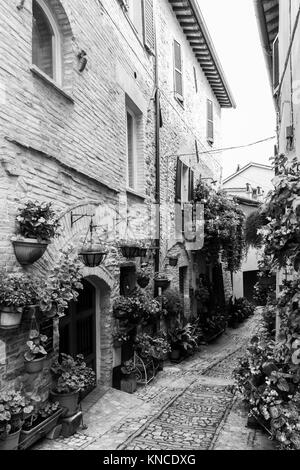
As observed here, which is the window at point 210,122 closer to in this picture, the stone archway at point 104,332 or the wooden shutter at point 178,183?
the wooden shutter at point 178,183

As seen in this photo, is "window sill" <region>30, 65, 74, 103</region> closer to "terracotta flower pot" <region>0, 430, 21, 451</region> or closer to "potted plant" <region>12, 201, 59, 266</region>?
"potted plant" <region>12, 201, 59, 266</region>

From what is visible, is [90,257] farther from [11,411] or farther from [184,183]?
[184,183]

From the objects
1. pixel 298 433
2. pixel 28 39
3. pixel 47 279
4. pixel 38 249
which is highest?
pixel 28 39

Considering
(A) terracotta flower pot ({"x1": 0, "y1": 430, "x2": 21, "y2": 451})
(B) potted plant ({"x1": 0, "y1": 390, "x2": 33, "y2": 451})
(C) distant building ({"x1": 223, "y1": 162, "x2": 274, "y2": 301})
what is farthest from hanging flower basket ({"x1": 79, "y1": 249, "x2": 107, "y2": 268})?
(C) distant building ({"x1": 223, "y1": 162, "x2": 274, "y2": 301})

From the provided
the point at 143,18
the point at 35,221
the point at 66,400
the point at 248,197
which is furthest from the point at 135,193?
the point at 248,197

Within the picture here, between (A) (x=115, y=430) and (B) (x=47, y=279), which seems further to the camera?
(A) (x=115, y=430)

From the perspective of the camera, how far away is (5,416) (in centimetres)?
354

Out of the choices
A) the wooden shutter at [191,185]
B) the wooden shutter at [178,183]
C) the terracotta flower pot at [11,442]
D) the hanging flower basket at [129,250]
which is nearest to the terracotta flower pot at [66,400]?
the terracotta flower pot at [11,442]

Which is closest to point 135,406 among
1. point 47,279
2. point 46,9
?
point 47,279

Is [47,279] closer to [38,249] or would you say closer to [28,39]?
[38,249]

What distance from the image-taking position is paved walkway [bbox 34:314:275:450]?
4699 millimetres

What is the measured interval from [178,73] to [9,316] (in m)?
9.49
